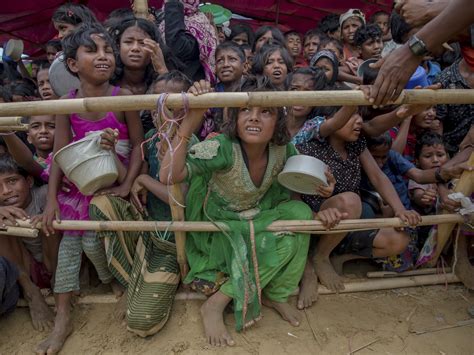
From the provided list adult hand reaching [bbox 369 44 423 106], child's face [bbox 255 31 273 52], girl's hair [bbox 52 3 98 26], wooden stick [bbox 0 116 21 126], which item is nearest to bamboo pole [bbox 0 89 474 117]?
adult hand reaching [bbox 369 44 423 106]

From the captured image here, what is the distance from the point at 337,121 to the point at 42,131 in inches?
72.3

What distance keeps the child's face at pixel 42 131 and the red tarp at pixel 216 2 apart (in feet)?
14.2

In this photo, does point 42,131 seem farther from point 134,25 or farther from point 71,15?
point 71,15

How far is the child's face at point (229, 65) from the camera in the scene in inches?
125

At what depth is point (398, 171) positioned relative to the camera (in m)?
2.74

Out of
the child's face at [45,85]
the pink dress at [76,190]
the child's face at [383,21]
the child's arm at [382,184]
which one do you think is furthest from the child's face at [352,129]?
the child's face at [383,21]

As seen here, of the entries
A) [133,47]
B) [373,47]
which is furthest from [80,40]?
[373,47]

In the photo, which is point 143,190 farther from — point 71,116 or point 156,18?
point 156,18

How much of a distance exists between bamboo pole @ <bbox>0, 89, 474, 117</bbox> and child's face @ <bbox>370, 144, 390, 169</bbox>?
894mm

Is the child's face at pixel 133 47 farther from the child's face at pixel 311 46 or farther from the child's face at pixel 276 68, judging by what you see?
the child's face at pixel 311 46

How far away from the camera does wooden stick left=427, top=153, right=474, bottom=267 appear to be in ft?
7.42

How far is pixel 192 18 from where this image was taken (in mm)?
3428

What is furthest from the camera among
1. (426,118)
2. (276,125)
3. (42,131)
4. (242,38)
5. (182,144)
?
(242,38)

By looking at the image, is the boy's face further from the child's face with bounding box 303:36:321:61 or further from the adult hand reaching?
the child's face with bounding box 303:36:321:61
